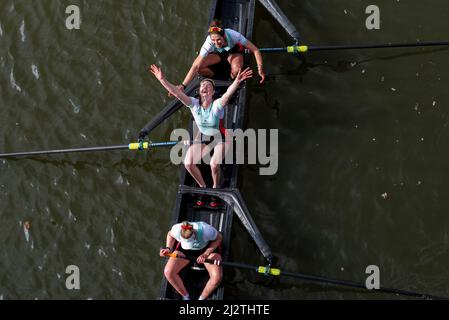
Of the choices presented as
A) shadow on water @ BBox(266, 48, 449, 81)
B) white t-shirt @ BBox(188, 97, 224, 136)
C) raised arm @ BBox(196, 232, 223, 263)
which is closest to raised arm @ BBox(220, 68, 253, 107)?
white t-shirt @ BBox(188, 97, 224, 136)

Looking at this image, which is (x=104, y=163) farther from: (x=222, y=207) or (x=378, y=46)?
(x=378, y=46)

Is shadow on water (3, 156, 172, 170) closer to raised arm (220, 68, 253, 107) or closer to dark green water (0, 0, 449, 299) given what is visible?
dark green water (0, 0, 449, 299)

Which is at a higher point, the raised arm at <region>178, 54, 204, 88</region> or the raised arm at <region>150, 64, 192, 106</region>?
the raised arm at <region>178, 54, 204, 88</region>

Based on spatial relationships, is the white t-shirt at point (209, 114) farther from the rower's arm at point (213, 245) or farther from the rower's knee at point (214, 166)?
the rower's arm at point (213, 245)

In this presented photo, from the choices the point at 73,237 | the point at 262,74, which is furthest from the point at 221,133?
the point at 73,237

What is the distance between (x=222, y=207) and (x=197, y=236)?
3.85 ft

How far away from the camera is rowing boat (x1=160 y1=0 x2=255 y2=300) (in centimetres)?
1001

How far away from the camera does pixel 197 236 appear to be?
958 cm

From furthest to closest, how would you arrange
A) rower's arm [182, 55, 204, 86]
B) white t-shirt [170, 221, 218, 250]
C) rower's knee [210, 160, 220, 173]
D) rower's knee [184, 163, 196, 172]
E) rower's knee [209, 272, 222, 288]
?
rower's arm [182, 55, 204, 86] → rower's knee [184, 163, 196, 172] → rower's knee [210, 160, 220, 173] → rower's knee [209, 272, 222, 288] → white t-shirt [170, 221, 218, 250]

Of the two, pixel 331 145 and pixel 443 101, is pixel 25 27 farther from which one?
pixel 443 101

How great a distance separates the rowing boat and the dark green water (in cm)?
73

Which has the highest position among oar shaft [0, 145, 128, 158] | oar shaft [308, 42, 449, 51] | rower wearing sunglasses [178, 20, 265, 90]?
oar shaft [308, 42, 449, 51]

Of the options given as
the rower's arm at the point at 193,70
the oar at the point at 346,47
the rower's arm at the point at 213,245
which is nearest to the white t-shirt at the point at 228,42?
the rower's arm at the point at 193,70

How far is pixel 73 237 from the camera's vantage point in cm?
1123
